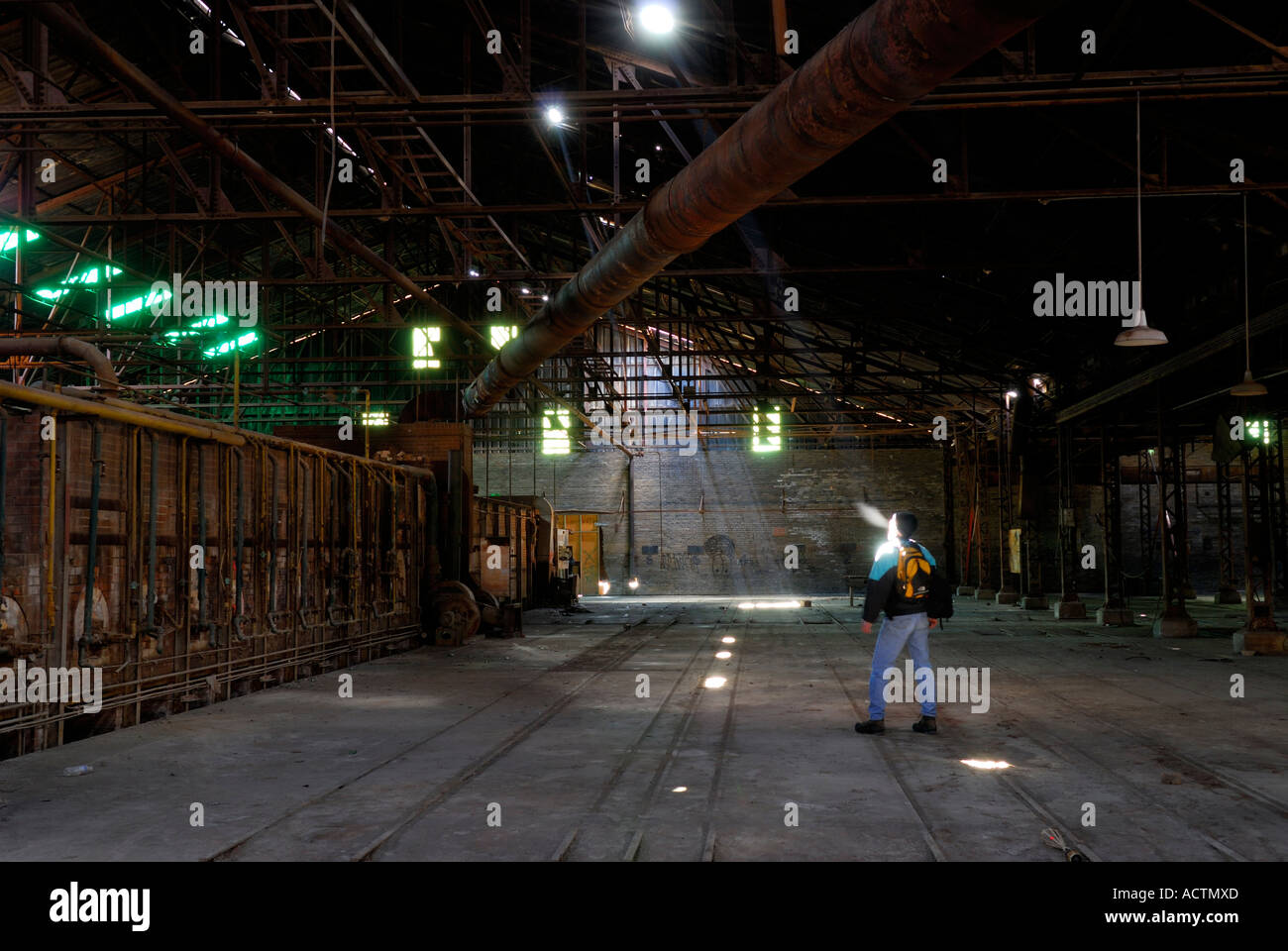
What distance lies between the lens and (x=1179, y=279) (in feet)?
48.9

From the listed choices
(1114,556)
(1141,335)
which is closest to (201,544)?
(1141,335)

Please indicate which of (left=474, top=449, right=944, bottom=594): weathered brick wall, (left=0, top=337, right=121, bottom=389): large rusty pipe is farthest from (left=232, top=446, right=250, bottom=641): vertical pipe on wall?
(left=474, top=449, right=944, bottom=594): weathered brick wall

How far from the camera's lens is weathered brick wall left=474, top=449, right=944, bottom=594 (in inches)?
1364

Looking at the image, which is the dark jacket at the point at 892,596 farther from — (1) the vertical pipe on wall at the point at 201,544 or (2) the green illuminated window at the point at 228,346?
(2) the green illuminated window at the point at 228,346

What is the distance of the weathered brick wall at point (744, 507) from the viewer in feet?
114

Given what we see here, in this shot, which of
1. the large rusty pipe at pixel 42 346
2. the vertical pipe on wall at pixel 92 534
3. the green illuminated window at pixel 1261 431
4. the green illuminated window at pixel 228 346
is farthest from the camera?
the green illuminated window at pixel 228 346

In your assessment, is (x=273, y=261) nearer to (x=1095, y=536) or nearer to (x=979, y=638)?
(x=979, y=638)

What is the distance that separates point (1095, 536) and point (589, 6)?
1120 inches

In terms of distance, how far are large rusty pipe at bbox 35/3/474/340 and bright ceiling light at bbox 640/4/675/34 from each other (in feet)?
14.0

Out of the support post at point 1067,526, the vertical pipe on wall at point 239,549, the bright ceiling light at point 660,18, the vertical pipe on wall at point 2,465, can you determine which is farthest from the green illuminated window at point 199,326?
the support post at point 1067,526

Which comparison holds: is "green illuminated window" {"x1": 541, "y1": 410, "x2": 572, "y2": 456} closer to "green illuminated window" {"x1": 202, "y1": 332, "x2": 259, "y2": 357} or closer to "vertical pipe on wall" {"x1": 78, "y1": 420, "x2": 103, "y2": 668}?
"green illuminated window" {"x1": 202, "y1": 332, "x2": 259, "y2": 357}

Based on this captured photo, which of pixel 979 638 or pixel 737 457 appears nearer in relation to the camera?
pixel 979 638

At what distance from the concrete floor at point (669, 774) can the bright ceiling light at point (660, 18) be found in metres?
6.82
